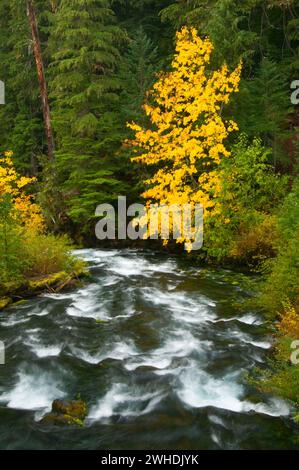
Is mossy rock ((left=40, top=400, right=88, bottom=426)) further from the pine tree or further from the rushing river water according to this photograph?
the pine tree

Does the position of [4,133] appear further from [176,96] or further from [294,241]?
[294,241]

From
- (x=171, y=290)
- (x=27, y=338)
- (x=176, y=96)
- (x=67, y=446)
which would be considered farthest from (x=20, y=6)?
(x=67, y=446)

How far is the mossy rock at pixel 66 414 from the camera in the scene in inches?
227

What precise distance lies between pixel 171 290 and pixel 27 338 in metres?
3.94

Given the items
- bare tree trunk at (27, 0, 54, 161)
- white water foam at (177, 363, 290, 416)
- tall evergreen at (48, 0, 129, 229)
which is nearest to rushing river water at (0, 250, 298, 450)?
white water foam at (177, 363, 290, 416)

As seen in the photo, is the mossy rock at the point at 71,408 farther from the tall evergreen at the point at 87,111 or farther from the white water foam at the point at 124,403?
the tall evergreen at the point at 87,111

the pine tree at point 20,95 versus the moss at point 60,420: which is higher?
the pine tree at point 20,95

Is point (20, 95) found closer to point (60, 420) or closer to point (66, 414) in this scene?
point (66, 414)

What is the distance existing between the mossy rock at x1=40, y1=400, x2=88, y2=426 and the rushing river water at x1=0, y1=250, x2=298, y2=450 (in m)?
0.11

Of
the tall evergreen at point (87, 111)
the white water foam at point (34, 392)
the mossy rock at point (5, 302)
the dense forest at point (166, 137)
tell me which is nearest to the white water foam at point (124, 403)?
the white water foam at point (34, 392)

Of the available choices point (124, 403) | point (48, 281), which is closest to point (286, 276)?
point (124, 403)

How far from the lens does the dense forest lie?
10828mm

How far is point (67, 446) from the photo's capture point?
17.5 feet

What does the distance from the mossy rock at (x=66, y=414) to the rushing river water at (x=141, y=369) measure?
0.11 m
